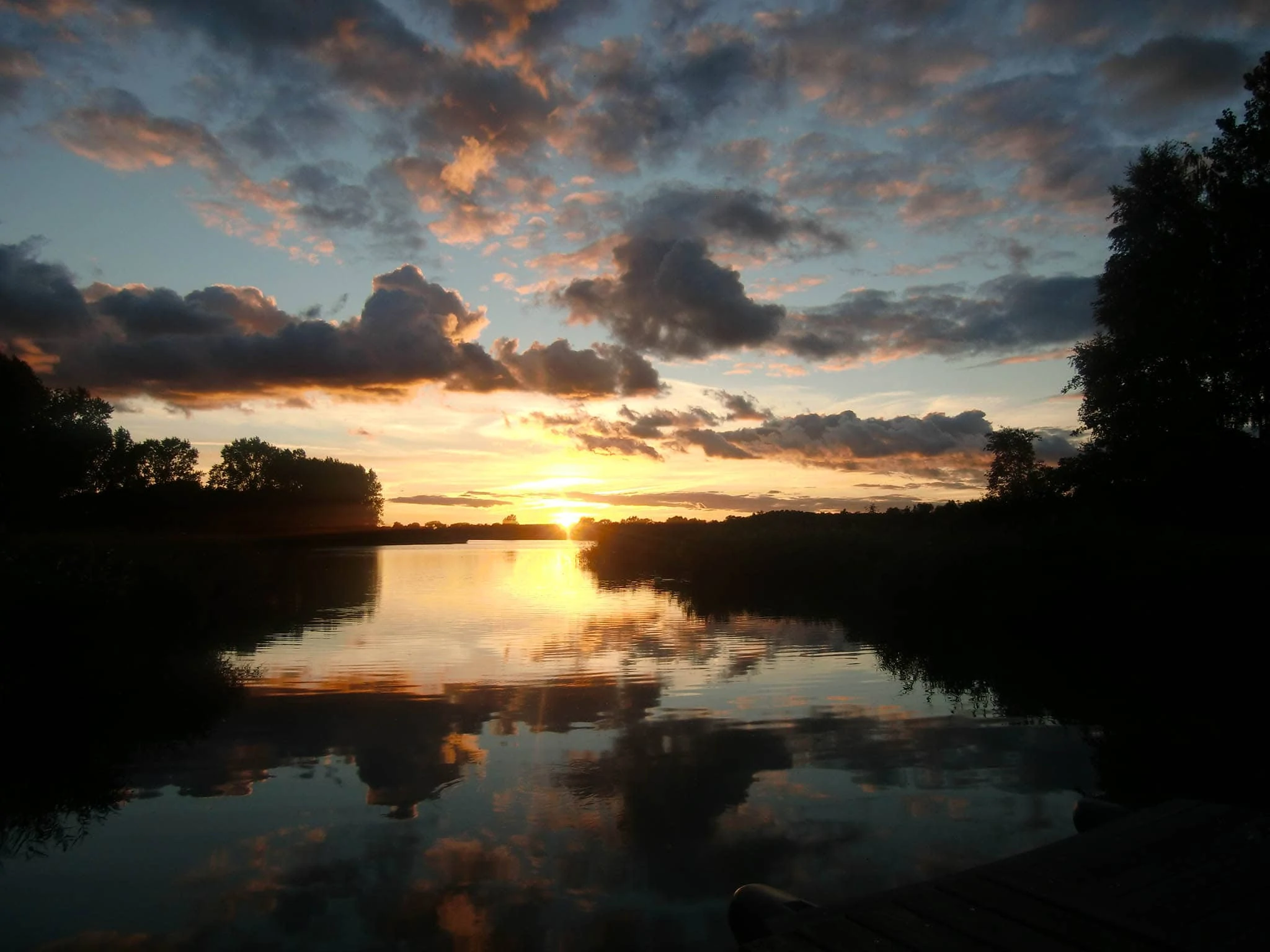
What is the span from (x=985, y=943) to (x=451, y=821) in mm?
4711

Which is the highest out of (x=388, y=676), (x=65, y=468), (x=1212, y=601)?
(x=65, y=468)

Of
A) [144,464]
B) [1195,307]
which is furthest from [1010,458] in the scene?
[144,464]

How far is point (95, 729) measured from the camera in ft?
35.4

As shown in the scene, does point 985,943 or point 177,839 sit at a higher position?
point 985,943

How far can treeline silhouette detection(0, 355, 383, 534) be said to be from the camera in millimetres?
46031

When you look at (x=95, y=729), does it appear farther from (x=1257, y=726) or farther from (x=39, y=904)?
(x=1257, y=726)

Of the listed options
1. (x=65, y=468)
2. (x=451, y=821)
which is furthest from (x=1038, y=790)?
(x=65, y=468)

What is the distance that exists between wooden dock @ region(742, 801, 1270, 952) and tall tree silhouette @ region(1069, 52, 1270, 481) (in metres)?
23.4

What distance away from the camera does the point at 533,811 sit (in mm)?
7570

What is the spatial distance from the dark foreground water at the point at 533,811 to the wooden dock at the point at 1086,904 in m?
1.46

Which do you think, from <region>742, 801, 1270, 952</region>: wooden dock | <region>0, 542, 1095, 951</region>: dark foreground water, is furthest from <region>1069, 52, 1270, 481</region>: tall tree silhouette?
<region>742, 801, 1270, 952</region>: wooden dock

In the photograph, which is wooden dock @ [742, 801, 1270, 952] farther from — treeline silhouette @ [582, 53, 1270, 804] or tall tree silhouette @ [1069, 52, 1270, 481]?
tall tree silhouette @ [1069, 52, 1270, 481]

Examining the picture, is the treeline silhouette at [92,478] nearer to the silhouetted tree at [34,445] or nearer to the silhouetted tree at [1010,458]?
the silhouetted tree at [34,445]

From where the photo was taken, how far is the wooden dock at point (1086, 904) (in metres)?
3.94
